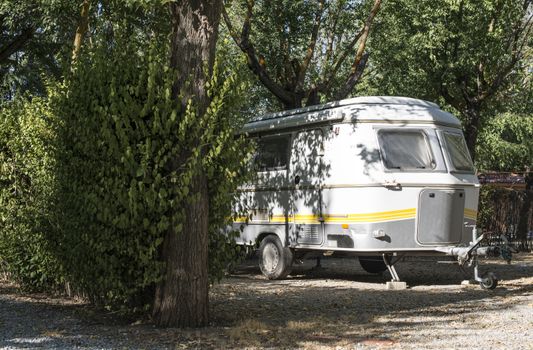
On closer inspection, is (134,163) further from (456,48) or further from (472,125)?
(472,125)

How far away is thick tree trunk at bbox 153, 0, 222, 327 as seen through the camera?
305 inches

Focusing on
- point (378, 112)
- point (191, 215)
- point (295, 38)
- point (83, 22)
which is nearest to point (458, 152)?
point (378, 112)

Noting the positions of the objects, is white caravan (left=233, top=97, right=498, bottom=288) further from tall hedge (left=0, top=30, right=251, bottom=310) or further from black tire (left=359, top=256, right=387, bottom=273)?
tall hedge (left=0, top=30, right=251, bottom=310)

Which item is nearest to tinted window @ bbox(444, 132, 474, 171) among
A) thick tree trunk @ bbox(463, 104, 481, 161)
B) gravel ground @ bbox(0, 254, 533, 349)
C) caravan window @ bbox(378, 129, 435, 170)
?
caravan window @ bbox(378, 129, 435, 170)

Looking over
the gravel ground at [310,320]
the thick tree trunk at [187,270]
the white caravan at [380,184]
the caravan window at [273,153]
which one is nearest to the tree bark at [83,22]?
the caravan window at [273,153]

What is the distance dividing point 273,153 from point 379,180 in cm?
263

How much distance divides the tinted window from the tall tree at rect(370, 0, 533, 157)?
20.1 feet

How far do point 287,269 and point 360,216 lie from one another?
2.08 m

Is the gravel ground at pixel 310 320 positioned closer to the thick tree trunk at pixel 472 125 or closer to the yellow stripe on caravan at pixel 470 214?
the yellow stripe on caravan at pixel 470 214

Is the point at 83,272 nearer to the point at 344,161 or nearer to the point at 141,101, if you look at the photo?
the point at 141,101

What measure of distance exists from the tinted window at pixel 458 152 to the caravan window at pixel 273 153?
9.24 feet

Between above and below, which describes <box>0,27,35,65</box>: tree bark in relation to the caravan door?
above

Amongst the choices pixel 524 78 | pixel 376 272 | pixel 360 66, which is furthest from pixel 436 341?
pixel 524 78

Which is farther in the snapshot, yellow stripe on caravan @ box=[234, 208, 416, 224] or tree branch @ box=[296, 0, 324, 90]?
tree branch @ box=[296, 0, 324, 90]
